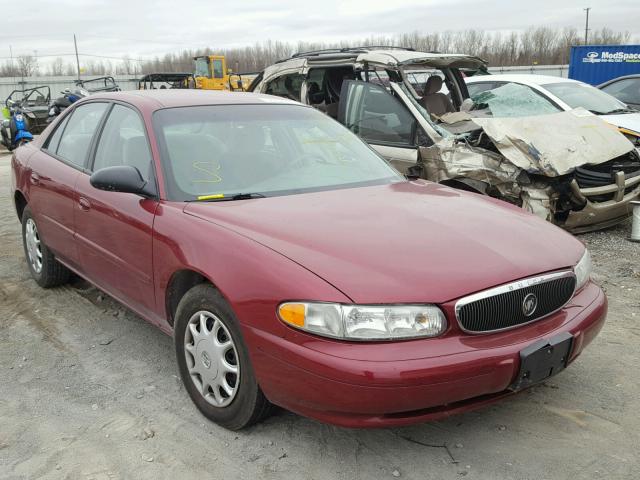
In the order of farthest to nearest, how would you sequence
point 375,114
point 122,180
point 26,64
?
point 26,64 < point 375,114 < point 122,180

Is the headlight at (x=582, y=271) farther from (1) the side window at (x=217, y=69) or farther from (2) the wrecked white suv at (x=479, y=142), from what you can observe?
(1) the side window at (x=217, y=69)

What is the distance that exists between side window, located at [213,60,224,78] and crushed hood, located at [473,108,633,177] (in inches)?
833

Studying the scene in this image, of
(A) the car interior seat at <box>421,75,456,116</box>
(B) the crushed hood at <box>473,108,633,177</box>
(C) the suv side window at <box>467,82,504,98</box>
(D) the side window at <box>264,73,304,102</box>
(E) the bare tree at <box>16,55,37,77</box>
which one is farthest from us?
(E) the bare tree at <box>16,55,37,77</box>

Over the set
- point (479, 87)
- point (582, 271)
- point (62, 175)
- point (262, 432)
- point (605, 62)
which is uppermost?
point (605, 62)

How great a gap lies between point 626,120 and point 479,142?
2995mm

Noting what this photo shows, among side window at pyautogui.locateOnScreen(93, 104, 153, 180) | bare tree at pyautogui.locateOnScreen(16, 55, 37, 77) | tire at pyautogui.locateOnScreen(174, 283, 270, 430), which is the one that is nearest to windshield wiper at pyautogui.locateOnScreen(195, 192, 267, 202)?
→ side window at pyautogui.locateOnScreen(93, 104, 153, 180)

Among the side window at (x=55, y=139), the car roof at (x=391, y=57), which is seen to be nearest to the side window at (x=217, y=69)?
the car roof at (x=391, y=57)

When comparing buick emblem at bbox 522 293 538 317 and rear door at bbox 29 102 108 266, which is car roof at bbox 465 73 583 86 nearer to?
rear door at bbox 29 102 108 266

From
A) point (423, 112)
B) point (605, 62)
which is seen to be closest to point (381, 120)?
point (423, 112)

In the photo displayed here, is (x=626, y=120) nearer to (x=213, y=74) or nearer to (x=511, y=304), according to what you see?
(x=511, y=304)

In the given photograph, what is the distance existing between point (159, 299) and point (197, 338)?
0.41m

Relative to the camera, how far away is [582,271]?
9.77ft

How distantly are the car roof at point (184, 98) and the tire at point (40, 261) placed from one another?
136 cm

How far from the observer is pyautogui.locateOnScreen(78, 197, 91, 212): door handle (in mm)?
3824
